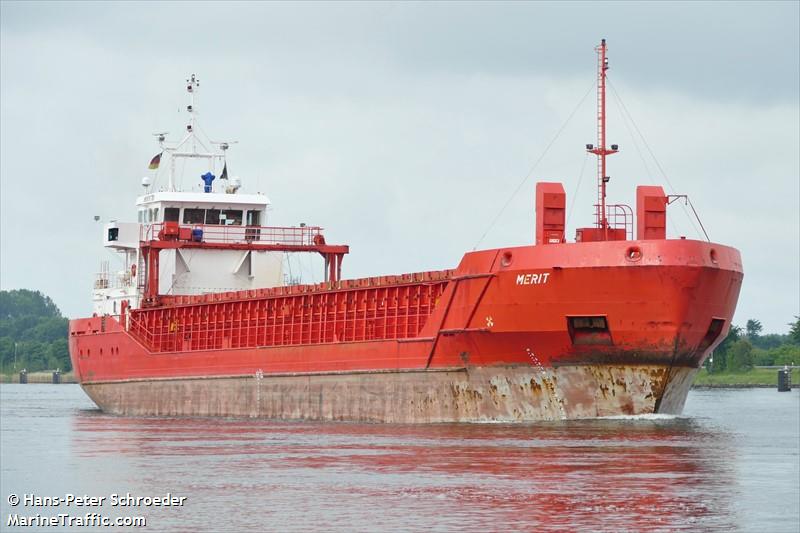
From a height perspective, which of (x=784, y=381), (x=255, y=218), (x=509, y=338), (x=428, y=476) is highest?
(x=255, y=218)

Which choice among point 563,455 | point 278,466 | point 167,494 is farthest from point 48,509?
point 563,455

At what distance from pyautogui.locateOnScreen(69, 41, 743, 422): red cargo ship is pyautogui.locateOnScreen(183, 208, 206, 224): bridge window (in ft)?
0.24

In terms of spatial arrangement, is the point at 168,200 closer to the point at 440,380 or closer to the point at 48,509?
the point at 440,380

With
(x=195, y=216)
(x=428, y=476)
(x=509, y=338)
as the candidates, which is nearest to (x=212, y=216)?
(x=195, y=216)

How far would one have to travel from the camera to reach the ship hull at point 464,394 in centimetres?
3300

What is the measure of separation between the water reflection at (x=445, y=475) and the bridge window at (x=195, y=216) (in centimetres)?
1656

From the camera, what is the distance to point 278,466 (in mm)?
26203

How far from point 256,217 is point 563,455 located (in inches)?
1061

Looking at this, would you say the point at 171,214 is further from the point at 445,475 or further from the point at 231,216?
the point at 445,475

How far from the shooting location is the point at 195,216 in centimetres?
5147

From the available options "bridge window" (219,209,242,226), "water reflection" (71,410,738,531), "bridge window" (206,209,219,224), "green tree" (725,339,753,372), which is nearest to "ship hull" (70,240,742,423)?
"water reflection" (71,410,738,531)

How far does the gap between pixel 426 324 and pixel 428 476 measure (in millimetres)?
12556

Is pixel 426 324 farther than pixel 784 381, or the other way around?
pixel 784 381

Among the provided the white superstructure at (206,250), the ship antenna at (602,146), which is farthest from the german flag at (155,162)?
the ship antenna at (602,146)
